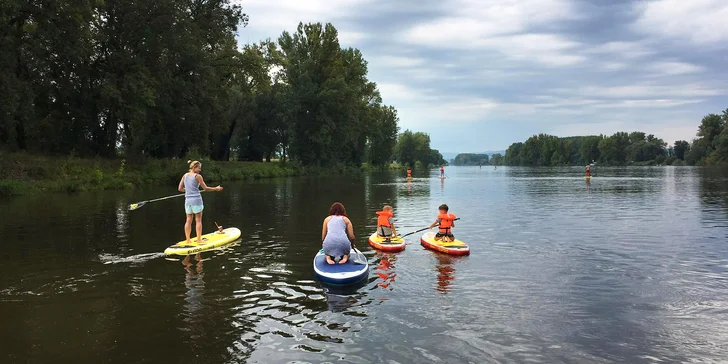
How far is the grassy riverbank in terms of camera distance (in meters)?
34.6

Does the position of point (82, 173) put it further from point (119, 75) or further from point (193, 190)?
point (193, 190)

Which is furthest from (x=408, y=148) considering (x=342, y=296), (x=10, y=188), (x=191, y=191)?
(x=342, y=296)

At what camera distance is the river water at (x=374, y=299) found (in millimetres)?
6957

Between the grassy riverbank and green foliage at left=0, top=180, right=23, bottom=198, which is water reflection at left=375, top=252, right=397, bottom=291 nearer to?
green foliage at left=0, top=180, right=23, bottom=198

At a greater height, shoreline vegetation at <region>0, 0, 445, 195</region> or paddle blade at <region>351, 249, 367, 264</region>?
shoreline vegetation at <region>0, 0, 445, 195</region>

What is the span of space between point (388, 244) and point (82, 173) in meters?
35.9

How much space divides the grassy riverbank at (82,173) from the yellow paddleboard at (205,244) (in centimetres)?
2532

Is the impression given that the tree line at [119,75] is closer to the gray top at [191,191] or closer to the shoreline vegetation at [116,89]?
the shoreline vegetation at [116,89]

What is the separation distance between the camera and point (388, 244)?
14609 mm

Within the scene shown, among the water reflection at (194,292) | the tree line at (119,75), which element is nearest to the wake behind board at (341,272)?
the water reflection at (194,292)

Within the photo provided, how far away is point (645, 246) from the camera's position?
15172 mm

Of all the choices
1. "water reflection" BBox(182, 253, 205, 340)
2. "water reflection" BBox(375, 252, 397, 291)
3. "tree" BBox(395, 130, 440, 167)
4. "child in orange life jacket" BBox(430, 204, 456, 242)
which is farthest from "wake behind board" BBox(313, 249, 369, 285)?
"tree" BBox(395, 130, 440, 167)

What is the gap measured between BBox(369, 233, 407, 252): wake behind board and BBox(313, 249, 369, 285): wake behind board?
135 inches

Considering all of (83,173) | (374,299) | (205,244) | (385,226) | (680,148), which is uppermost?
(680,148)
